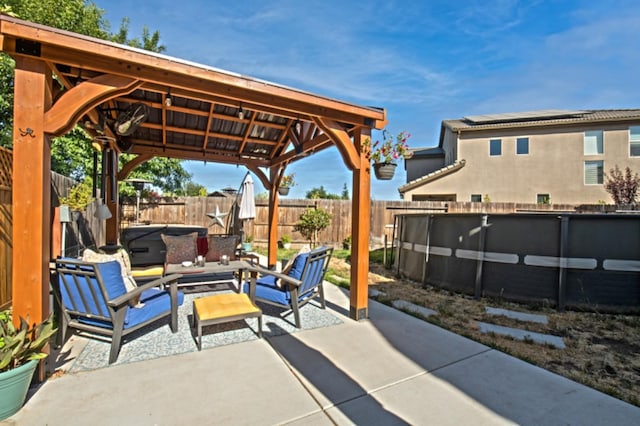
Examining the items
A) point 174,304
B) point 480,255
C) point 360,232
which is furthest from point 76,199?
point 480,255

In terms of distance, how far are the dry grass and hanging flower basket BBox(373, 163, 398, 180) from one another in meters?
2.08

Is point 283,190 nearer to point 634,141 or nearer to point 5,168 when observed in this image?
point 5,168

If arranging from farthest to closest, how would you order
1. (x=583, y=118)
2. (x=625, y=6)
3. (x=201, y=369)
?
(x=583, y=118) < (x=625, y=6) < (x=201, y=369)

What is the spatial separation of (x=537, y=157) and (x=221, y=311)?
17.3 m

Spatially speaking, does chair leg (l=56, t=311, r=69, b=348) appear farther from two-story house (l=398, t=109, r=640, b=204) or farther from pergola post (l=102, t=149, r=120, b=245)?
two-story house (l=398, t=109, r=640, b=204)

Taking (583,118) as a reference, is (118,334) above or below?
below

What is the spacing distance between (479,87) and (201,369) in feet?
50.0

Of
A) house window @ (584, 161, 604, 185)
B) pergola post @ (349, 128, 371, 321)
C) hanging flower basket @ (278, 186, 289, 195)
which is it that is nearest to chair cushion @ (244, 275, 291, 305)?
pergola post @ (349, 128, 371, 321)

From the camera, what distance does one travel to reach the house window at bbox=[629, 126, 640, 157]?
14.1 metres

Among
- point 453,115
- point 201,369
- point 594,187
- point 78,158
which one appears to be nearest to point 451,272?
point 201,369

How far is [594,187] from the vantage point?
1449 centimetres

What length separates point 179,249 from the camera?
5.21m

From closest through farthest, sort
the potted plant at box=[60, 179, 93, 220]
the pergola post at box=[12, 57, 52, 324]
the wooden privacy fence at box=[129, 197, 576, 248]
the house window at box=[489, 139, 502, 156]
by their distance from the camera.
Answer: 1. the pergola post at box=[12, 57, 52, 324]
2. the potted plant at box=[60, 179, 93, 220]
3. the wooden privacy fence at box=[129, 197, 576, 248]
4. the house window at box=[489, 139, 502, 156]

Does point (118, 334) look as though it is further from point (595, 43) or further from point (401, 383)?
point (595, 43)
